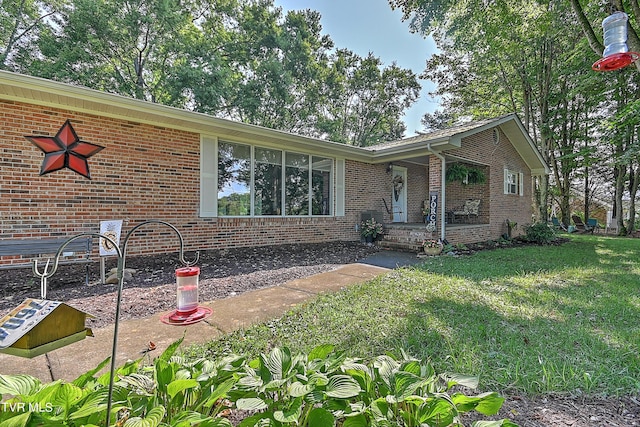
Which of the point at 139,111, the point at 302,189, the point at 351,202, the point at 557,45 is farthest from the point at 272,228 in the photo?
the point at 557,45

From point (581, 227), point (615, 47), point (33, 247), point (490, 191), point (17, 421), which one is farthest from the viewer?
point (581, 227)

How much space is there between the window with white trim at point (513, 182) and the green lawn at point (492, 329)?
6797 millimetres

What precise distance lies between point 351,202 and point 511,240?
233 inches

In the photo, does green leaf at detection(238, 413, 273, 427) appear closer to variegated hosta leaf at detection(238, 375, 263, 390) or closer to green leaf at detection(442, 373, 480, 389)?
variegated hosta leaf at detection(238, 375, 263, 390)

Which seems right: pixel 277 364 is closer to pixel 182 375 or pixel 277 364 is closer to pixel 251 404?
pixel 251 404

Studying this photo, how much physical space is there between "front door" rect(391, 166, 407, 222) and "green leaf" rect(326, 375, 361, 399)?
9.46 metres

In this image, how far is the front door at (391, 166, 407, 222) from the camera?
417 inches

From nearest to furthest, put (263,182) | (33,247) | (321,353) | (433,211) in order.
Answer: (321,353) → (33,247) → (263,182) → (433,211)

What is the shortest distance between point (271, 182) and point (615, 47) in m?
6.22

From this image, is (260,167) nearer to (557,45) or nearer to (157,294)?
(157,294)

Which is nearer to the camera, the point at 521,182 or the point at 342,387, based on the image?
the point at 342,387

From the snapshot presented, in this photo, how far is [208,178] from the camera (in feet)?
21.4

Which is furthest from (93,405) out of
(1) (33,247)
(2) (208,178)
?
(2) (208,178)

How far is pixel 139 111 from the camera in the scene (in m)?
5.36
